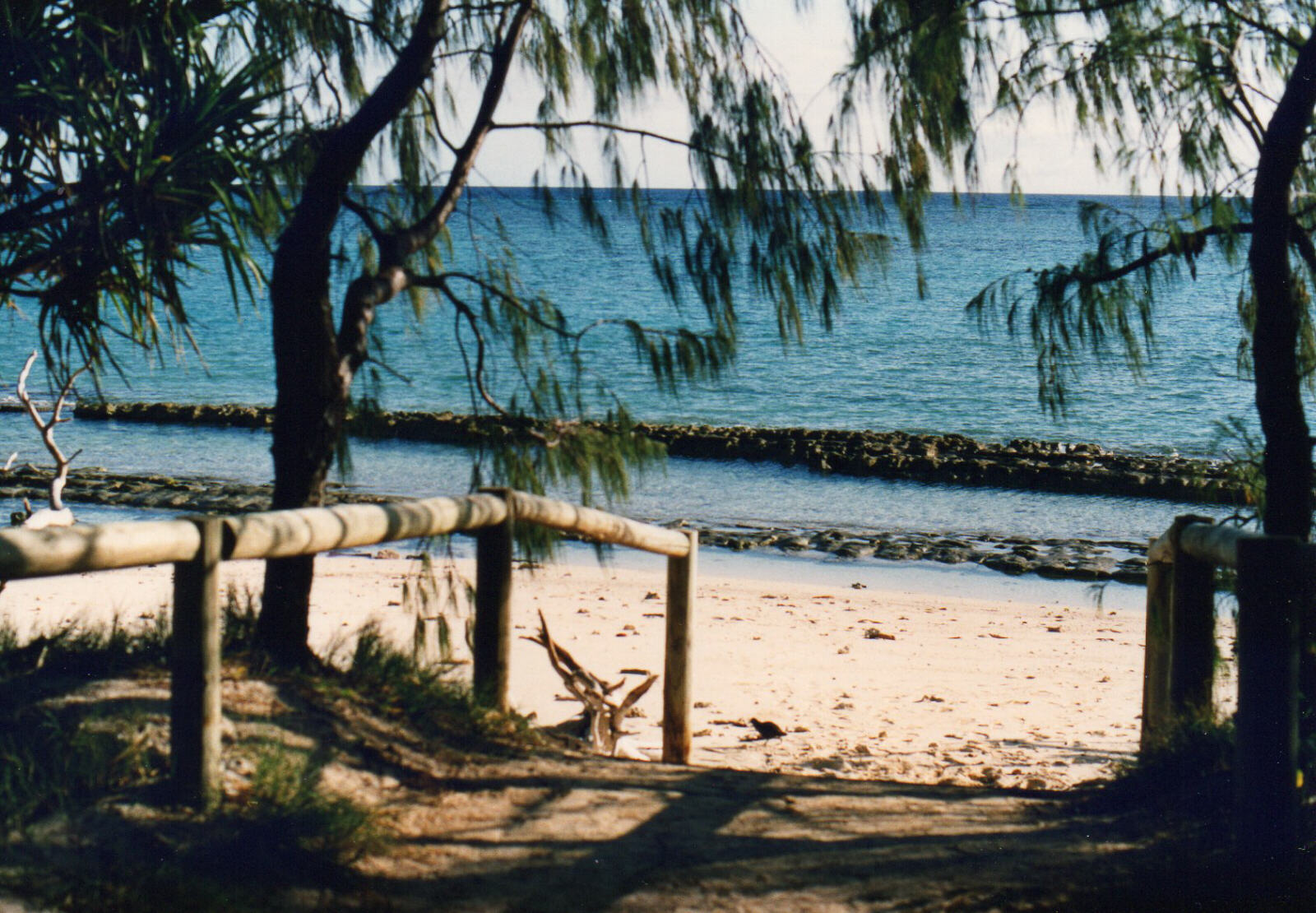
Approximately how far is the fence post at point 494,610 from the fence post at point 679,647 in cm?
127

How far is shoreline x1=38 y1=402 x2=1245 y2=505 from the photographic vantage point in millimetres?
21422

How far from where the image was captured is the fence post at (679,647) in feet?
17.7

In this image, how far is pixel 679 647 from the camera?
17.7ft

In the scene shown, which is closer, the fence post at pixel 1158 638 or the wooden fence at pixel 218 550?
the wooden fence at pixel 218 550

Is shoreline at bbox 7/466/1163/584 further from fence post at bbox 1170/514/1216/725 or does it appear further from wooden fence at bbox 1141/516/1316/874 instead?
wooden fence at bbox 1141/516/1316/874

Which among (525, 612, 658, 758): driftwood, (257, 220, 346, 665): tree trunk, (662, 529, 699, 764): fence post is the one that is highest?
(257, 220, 346, 665): tree trunk

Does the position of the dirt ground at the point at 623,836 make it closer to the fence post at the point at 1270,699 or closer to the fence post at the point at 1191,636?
the fence post at the point at 1270,699

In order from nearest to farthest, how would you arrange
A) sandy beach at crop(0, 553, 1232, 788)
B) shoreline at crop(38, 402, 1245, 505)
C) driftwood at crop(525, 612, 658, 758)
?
driftwood at crop(525, 612, 658, 758) → sandy beach at crop(0, 553, 1232, 788) → shoreline at crop(38, 402, 1245, 505)

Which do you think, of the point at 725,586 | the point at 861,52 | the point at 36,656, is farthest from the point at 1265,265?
the point at 725,586

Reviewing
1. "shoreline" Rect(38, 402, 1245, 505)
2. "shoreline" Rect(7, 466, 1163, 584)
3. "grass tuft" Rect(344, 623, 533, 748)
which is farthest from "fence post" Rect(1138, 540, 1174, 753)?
"shoreline" Rect(38, 402, 1245, 505)

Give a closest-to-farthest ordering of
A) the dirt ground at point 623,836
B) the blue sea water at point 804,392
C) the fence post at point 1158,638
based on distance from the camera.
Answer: the dirt ground at point 623,836
the fence post at point 1158,638
the blue sea water at point 804,392

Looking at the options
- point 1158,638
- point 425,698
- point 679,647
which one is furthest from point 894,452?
point 425,698

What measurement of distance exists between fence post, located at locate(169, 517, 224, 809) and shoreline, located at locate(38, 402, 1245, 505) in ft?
52.8

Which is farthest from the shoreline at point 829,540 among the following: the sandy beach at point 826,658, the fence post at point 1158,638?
the fence post at point 1158,638
